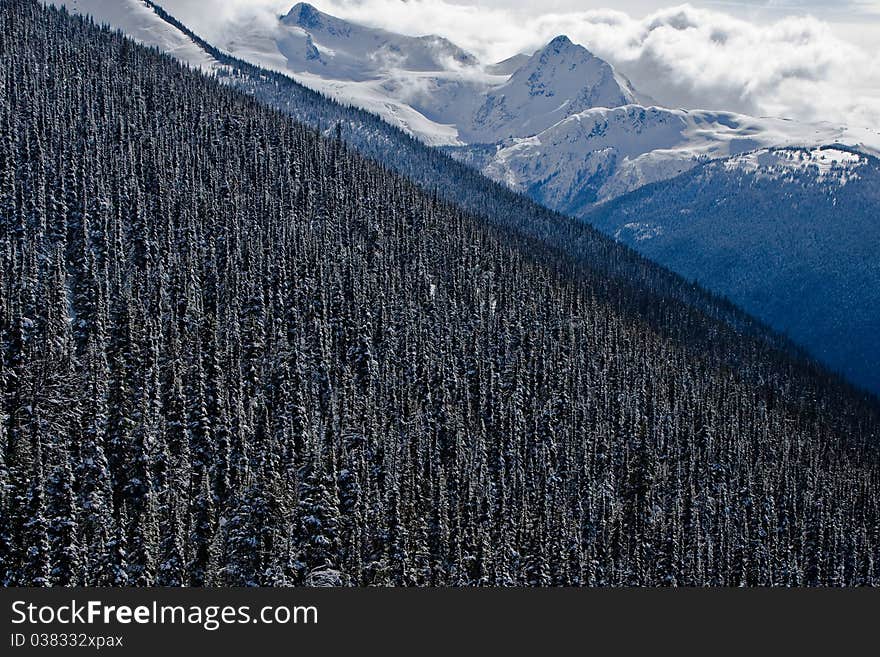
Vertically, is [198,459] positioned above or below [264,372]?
below

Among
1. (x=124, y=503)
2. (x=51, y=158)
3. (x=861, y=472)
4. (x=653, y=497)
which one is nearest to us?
(x=124, y=503)

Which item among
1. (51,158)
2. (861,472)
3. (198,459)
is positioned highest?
(51,158)

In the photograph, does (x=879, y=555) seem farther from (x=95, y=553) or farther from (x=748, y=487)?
(x=95, y=553)

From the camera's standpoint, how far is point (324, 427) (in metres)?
131

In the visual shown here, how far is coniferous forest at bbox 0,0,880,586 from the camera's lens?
286 feet

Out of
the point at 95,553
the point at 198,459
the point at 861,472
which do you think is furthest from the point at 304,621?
the point at 861,472

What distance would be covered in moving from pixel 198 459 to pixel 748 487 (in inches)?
3786

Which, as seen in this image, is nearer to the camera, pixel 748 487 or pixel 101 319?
pixel 101 319

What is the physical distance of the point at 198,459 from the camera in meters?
104

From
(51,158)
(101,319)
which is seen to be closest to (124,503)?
(101,319)

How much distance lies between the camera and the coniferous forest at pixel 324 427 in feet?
286

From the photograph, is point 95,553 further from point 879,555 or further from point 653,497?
point 879,555

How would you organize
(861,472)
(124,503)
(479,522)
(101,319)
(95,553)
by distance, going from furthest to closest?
1. (861,472)
2. (101,319)
3. (479,522)
4. (124,503)
5. (95,553)

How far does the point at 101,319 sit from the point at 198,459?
112 ft
